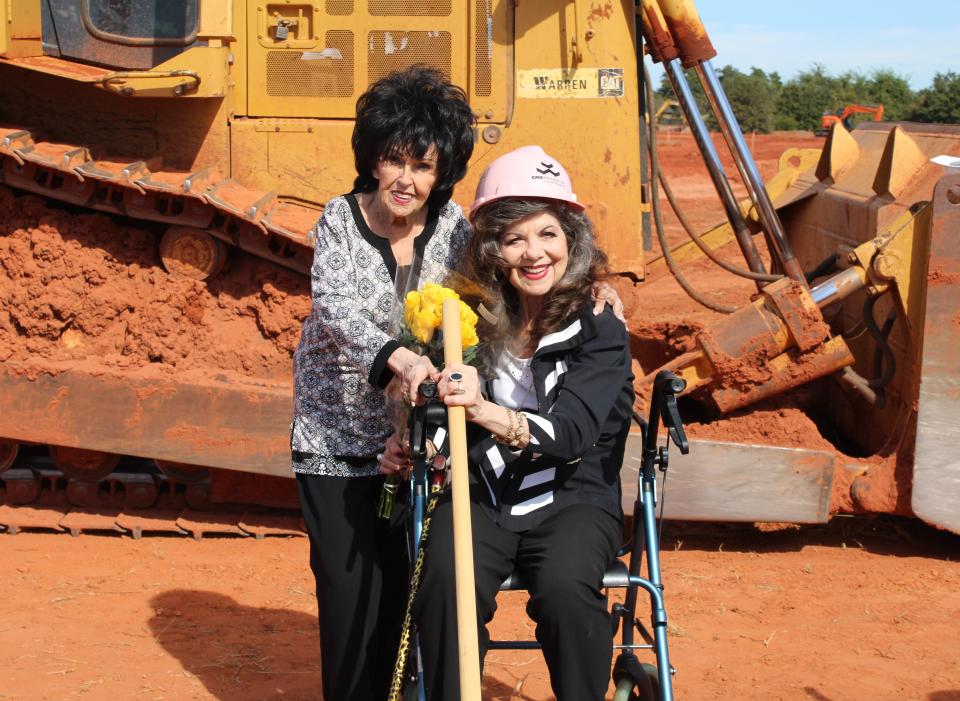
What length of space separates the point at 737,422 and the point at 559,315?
3046mm

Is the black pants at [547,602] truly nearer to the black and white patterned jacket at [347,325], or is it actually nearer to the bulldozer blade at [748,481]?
the black and white patterned jacket at [347,325]

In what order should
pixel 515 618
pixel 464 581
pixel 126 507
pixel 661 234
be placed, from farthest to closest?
pixel 661 234, pixel 126 507, pixel 515 618, pixel 464 581

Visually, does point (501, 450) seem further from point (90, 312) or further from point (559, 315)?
point (90, 312)

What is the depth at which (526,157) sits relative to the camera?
338cm

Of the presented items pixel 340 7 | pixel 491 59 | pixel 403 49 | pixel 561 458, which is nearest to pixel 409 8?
pixel 403 49

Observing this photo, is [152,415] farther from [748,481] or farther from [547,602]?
[547,602]

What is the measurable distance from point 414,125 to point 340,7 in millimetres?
2957

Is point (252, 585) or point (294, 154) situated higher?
point (294, 154)

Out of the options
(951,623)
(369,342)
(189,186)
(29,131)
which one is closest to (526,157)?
(369,342)

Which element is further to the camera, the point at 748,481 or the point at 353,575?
the point at 748,481

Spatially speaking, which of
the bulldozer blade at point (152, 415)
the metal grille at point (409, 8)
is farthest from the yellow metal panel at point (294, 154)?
the bulldozer blade at point (152, 415)

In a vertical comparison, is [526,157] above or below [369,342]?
above

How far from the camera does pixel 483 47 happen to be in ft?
20.2

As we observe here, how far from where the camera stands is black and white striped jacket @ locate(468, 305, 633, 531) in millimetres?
3312
